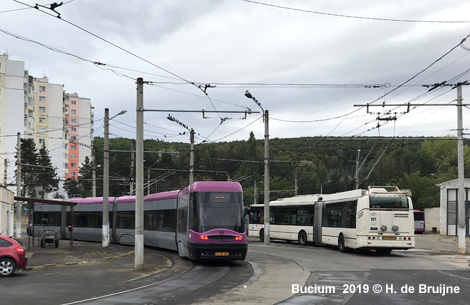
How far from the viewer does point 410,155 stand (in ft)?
400

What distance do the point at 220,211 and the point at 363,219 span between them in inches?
328

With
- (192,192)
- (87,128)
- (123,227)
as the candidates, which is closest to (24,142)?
(87,128)

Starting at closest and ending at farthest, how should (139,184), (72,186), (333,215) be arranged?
(139,184) → (333,215) → (72,186)

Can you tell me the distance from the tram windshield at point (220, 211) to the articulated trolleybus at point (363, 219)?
7672 mm

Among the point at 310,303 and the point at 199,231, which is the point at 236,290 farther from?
the point at 199,231

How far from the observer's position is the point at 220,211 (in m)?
21.2

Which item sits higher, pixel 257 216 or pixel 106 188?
pixel 106 188

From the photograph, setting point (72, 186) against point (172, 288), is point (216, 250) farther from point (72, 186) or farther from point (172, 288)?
point (72, 186)

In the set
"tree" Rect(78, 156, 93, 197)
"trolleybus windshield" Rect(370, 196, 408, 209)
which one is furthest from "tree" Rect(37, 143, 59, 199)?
"trolleybus windshield" Rect(370, 196, 408, 209)

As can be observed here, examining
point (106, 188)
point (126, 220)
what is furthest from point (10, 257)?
point (126, 220)

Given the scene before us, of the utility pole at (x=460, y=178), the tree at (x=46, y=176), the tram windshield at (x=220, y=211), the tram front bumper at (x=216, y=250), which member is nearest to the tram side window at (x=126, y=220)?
the tram windshield at (x=220, y=211)

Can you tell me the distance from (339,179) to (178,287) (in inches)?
4395

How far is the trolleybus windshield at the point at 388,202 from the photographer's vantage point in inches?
1037

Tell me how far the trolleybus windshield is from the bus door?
6.28 m
